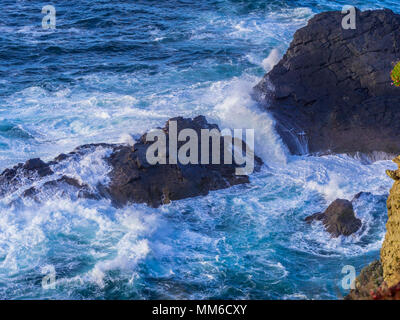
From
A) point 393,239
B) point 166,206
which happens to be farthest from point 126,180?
point 393,239

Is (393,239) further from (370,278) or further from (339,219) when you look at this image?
(339,219)

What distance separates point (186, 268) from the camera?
1141 cm

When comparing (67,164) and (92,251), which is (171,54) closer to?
(67,164)

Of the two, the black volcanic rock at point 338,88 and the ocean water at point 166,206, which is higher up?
the black volcanic rock at point 338,88

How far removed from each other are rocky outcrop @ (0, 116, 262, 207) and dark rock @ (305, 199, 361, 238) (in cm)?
254

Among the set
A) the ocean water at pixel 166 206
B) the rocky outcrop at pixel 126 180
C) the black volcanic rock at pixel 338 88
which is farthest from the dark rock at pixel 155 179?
the black volcanic rock at pixel 338 88

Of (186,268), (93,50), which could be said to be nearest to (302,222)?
(186,268)

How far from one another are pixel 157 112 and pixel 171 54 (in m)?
5.93

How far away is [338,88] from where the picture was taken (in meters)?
16.4

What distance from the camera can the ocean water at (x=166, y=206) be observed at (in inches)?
439

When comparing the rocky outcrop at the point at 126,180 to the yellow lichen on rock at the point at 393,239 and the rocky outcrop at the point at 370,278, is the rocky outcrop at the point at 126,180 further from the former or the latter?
the yellow lichen on rock at the point at 393,239

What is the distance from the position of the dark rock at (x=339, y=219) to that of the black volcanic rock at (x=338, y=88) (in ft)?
10.2

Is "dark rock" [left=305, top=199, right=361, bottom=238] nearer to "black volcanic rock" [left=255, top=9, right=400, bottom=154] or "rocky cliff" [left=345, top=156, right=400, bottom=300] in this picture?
"black volcanic rock" [left=255, top=9, right=400, bottom=154]

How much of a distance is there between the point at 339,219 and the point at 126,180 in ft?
15.8
